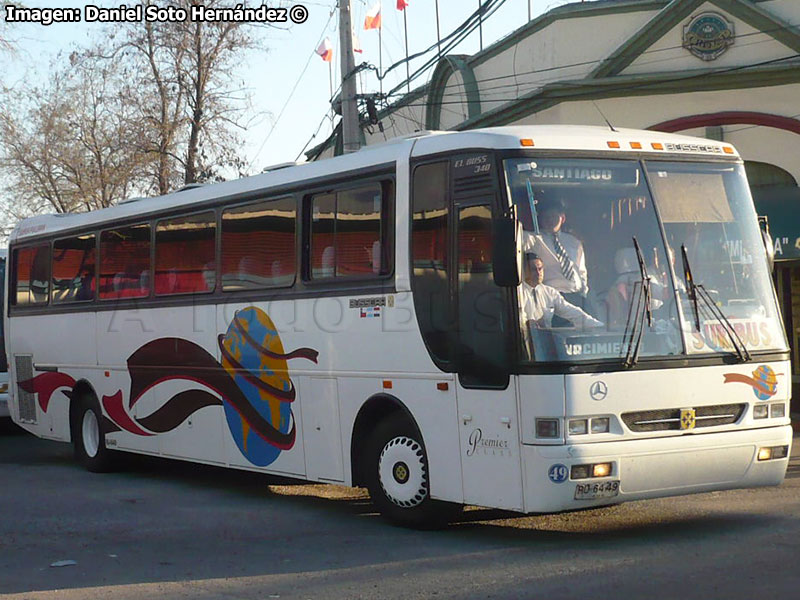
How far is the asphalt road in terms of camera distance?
313 inches

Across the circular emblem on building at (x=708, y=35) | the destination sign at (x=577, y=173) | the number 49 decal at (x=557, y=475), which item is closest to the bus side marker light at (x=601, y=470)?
the number 49 decal at (x=557, y=475)

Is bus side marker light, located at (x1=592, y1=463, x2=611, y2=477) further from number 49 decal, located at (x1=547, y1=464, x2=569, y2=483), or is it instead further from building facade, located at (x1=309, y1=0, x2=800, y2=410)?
building facade, located at (x1=309, y1=0, x2=800, y2=410)

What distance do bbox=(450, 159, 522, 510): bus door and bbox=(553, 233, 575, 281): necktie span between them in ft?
1.48

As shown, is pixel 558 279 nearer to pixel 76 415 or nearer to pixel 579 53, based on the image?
pixel 76 415

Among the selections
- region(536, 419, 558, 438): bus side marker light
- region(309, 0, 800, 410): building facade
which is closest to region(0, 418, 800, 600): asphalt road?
region(536, 419, 558, 438): bus side marker light

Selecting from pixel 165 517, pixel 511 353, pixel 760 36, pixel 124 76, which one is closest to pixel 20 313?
pixel 165 517

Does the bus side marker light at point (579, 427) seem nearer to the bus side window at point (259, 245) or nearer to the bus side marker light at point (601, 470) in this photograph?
the bus side marker light at point (601, 470)

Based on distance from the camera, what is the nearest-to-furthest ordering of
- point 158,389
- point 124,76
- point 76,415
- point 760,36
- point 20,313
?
point 158,389 → point 76,415 → point 20,313 → point 760,36 → point 124,76

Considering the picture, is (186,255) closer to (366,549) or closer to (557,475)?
(366,549)

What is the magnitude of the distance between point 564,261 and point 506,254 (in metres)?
0.53


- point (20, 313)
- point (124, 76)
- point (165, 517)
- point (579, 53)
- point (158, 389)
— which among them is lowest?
point (165, 517)

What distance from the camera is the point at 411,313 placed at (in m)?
10.2

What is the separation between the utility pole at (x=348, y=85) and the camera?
19500 mm

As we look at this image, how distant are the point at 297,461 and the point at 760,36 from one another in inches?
507
